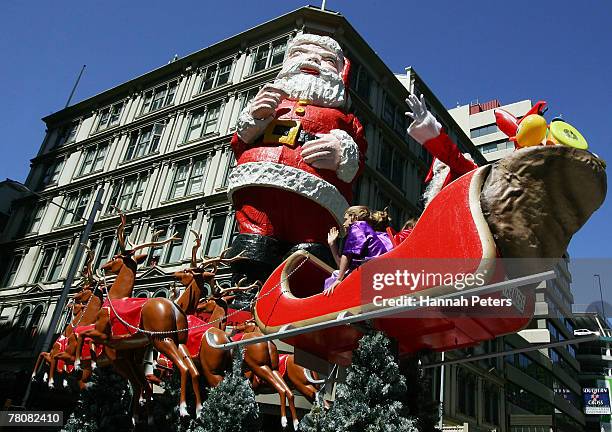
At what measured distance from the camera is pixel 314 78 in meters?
10.6

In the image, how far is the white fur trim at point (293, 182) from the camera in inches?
358

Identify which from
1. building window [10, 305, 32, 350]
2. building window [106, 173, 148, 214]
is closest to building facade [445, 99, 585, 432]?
building window [106, 173, 148, 214]

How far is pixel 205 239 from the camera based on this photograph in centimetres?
1814

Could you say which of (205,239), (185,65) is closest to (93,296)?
(205,239)

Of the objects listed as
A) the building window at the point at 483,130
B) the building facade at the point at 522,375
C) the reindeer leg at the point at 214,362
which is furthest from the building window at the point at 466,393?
the building window at the point at 483,130

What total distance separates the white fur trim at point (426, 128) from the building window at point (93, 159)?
2277 cm

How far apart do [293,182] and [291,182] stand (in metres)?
0.04

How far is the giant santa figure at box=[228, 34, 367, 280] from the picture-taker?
30.4 feet

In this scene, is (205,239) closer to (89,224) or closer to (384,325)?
(89,224)

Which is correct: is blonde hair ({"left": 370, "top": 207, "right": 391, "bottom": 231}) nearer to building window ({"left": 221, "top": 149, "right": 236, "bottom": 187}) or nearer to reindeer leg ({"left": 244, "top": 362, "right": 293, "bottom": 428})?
reindeer leg ({"left": 244, "top": 362, "right": 293, "bottom": 428})

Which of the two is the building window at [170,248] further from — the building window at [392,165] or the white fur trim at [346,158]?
the white fur trim at [346,158]

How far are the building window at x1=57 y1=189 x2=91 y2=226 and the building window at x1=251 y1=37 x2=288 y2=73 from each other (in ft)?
34.7

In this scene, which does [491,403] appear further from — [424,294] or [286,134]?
[424,294]

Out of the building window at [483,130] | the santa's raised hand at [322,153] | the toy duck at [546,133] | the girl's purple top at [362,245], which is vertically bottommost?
the girl's purple top at [362,245]
